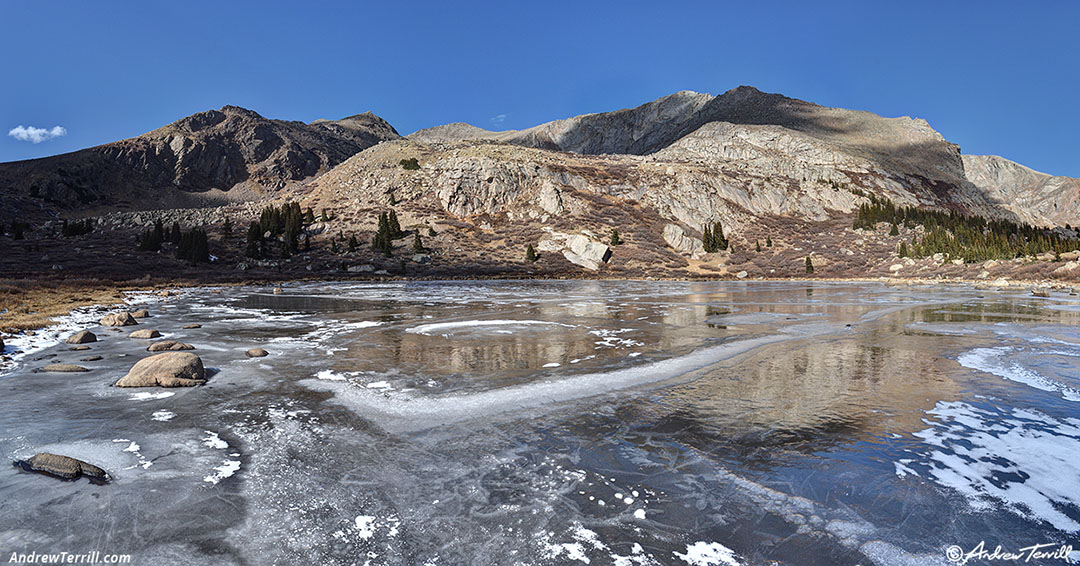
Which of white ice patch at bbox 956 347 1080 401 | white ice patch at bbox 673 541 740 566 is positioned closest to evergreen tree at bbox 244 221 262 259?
white ice patch at bbox 956 347 1080 401

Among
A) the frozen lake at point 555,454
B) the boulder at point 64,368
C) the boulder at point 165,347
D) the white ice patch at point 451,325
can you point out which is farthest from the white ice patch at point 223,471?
the white ice patch at point 451,325

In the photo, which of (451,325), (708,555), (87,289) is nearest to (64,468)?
(708,555)

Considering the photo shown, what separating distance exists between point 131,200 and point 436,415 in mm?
214852

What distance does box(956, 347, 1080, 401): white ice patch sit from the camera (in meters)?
10.4

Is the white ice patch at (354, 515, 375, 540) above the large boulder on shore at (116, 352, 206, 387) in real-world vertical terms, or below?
below

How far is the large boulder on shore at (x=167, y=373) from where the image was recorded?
10.7 meters

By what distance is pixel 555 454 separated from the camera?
7.08m

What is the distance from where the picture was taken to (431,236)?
87.4 metres

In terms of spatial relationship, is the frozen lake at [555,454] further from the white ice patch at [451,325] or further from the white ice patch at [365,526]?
the white ice patch at [451,325]

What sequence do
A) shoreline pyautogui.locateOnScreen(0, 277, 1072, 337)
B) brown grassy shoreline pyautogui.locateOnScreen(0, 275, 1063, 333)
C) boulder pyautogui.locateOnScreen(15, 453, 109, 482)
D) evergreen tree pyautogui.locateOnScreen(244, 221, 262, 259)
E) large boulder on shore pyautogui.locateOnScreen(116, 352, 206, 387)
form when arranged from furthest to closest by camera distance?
1. evergreen tree pyautogui.locateOnScreen(244, 221, 262, 259)
2. brown grassy shoreline pyautogui.locateOnScreen(0, 275, 1063, 333)
3. shoreline pyautogui.locateOnScreen(0, 277, 1072, 337)
4. large boulder on shore pyautogui.locateOnScreen(116, 352, 206, 387)
5. boulder pyautogui.locateOnScreen(15, 453, 109, 482)

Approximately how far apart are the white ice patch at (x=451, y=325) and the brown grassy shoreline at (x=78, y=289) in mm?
13415

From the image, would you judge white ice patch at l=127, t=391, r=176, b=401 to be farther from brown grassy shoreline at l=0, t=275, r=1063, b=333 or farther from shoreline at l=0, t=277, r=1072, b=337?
brown grassy shoreline at l=0, t=275, r=1063, b=333

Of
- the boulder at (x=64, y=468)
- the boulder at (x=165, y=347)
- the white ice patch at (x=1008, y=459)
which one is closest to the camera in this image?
the white ice patch at (x=1008, y=459)

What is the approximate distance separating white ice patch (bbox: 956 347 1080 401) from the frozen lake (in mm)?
88
